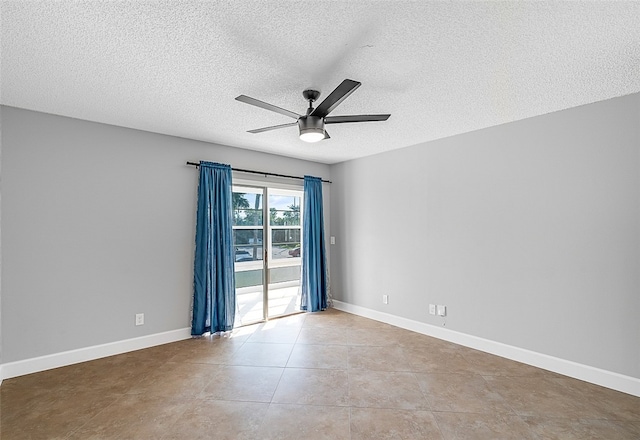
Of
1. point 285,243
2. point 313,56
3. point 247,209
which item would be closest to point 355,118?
point 313,56

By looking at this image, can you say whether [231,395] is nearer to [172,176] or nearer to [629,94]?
[172,176]

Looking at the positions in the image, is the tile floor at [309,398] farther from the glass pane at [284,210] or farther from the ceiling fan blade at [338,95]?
the ceiling fan blade at [338,95]

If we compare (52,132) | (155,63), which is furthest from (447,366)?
(52,132)

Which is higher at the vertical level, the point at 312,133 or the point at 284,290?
the point at 312,133

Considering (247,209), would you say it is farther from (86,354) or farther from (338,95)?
(338,95)

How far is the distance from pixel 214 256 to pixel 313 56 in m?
2.93

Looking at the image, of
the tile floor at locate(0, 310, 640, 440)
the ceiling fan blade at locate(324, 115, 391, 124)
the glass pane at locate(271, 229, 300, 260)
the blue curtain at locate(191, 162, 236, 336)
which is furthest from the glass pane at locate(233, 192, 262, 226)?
the ceiling fan blade at locate(324, 115, 391, 124)

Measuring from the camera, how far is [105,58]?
2.12 metres

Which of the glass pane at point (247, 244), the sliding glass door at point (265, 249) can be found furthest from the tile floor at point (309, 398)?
the glass pane at point (247, 244)

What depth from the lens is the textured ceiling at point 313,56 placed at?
1.67 metres

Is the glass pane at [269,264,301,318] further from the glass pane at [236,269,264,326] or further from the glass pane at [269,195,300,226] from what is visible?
the glass pane at [269,195,300,226]

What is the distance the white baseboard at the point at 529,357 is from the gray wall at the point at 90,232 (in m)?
3.14

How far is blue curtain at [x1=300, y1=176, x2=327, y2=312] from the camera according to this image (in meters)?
5.16

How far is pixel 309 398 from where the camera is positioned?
255cm
